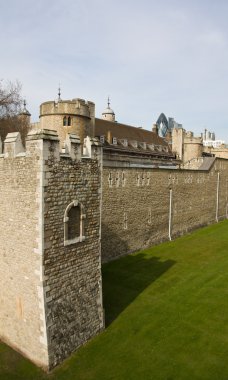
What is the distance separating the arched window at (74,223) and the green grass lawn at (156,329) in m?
4.03

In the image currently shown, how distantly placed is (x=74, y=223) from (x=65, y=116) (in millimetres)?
14818

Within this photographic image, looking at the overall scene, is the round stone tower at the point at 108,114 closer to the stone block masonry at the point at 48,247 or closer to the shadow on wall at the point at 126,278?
the shadow on wall at the point at 126,278

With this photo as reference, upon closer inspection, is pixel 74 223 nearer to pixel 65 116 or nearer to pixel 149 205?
pixel 149 205

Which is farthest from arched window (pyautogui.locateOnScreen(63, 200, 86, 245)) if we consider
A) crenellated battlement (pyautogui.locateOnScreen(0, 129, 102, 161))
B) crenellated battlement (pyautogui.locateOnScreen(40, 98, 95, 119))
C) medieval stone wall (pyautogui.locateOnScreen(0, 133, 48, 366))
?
crenellated battlement (pyautogui.locateOnScreen(40, 98, 95, 119))

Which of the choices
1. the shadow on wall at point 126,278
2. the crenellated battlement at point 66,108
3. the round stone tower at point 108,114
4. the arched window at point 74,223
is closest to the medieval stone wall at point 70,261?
the arched window at point 74,223

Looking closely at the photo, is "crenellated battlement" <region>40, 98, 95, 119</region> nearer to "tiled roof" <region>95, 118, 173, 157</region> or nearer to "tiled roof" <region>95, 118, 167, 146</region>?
"tiled roof" <region>95, 118, 173, 157</region>

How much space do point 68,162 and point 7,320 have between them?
642cm

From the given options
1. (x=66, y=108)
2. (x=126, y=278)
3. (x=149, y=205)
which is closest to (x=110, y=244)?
(x=126, y=278)

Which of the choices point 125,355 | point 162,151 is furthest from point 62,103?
point 162,151

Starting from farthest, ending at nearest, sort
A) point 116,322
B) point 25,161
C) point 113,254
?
point 113,254, point 116,322, point 25,161

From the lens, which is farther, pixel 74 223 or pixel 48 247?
pixel 74 223

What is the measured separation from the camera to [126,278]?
1856 cm

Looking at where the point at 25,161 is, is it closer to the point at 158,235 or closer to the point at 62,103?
the point at 62,103

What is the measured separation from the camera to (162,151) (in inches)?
1777
